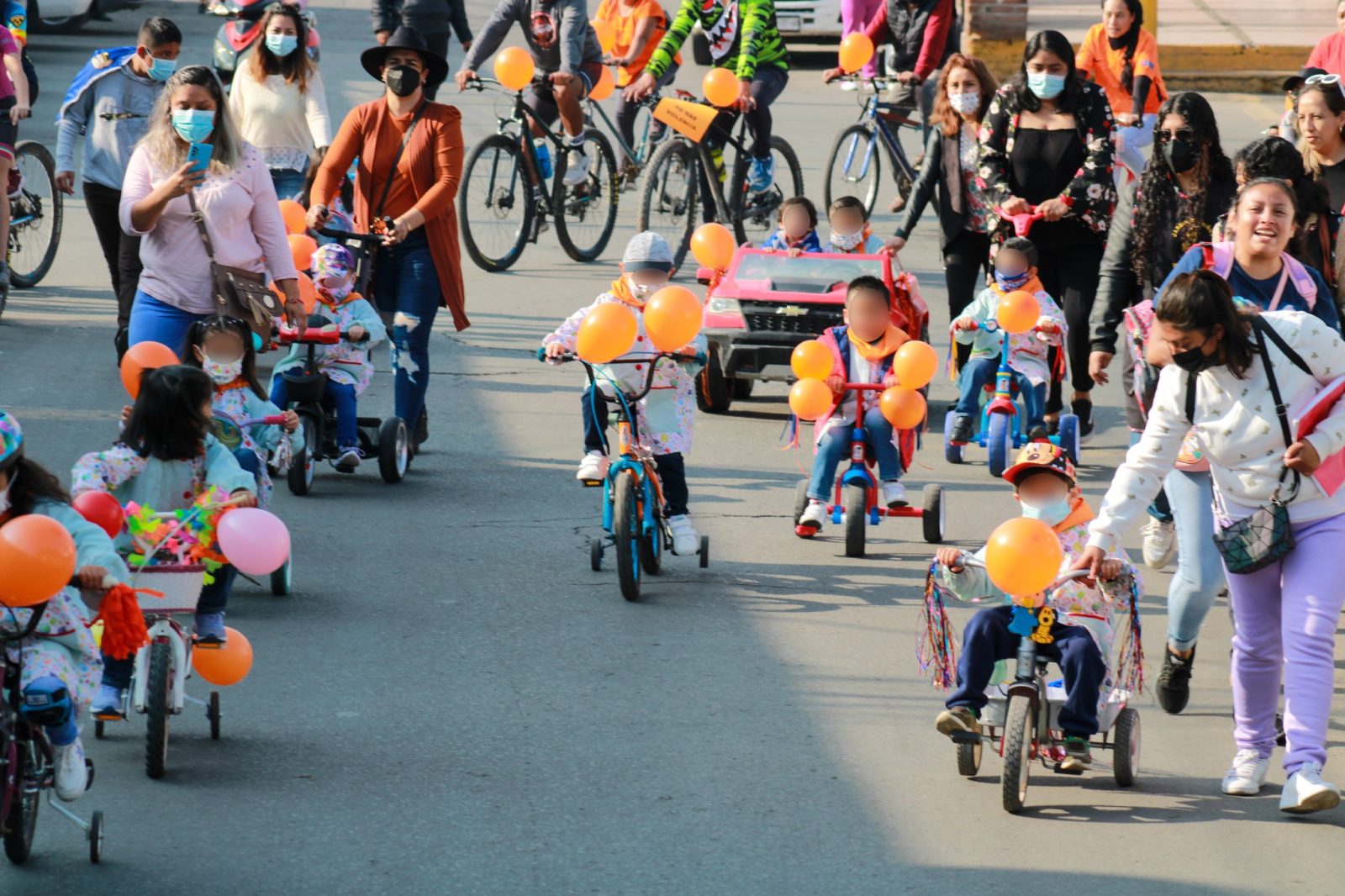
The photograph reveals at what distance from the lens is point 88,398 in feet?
36.8

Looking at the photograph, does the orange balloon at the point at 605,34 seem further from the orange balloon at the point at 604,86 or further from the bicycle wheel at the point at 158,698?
the bicycle wheel at the point at 158,698

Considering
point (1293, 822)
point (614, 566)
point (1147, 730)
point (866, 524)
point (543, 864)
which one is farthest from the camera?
point (866, 524)

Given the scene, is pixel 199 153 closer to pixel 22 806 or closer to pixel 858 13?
pixel 22 806

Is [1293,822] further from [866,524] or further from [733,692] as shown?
[866,524]

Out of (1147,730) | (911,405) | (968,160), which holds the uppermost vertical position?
(968,160)

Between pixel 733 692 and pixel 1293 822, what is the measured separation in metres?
2.02

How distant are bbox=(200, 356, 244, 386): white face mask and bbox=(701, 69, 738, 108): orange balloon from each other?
23.2 ft

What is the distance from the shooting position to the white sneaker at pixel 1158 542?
8.98 m

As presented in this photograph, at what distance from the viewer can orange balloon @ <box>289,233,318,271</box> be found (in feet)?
33.2

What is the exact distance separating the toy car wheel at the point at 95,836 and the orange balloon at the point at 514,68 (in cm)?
916

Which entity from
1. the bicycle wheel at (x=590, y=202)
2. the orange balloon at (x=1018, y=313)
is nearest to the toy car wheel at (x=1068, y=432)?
the orange balloon at (x=1018, y=313)

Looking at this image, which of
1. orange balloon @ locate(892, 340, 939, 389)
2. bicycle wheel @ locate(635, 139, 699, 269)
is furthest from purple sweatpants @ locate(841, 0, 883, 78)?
orange balloon @ locate(892, 340, 939, 389)

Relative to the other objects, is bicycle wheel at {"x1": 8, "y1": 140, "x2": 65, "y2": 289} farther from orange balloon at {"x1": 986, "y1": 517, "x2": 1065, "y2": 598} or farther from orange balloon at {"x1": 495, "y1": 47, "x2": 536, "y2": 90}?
orange balloon at {"x1": 986, "y1": 517, "x2": 1065, "y2": 598}

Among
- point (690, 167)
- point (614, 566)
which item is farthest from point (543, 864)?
point (690, 167)
